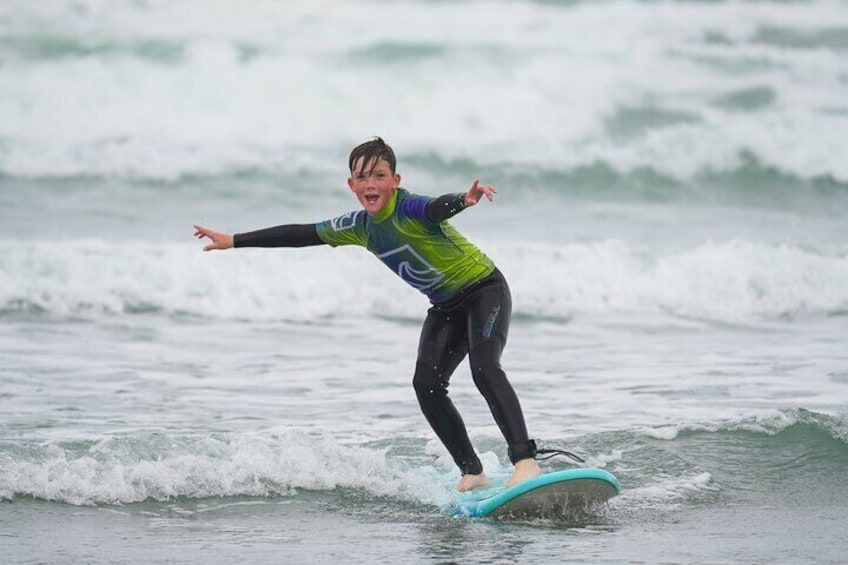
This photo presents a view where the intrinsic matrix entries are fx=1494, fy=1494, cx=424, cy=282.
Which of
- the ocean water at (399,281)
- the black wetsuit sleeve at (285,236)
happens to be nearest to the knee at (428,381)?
the ocean water at (399,281)

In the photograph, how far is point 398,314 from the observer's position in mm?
14242

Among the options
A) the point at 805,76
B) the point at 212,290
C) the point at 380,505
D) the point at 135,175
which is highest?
the point at 805,76

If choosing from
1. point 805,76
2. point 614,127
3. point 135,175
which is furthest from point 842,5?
point 135,175

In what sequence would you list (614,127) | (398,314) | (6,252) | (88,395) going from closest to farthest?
(88,395) < (398,314) < (6,252) < (614,127)

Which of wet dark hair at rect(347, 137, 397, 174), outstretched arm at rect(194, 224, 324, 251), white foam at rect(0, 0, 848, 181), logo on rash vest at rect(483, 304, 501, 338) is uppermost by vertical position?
white foam at rect(0, 0, 848, 181)

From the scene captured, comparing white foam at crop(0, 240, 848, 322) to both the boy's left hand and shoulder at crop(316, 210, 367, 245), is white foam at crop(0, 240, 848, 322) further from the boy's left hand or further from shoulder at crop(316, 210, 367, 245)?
the boy's left hand

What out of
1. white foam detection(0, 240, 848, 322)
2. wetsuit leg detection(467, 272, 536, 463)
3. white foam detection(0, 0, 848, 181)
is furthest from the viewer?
white foam detection(0, 0, 848, 181)

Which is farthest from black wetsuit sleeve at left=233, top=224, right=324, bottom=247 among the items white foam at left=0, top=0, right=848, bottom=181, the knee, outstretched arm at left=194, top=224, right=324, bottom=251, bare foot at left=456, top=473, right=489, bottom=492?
white foam at left=0, top=0, right=848, bottom=181

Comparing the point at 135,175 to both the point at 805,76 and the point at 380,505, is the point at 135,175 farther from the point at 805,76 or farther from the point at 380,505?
the point at 380,505

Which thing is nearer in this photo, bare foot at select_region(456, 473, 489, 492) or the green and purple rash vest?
the green and purple rash vest

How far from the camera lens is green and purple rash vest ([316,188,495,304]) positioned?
6.70 m

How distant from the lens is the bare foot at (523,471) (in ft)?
21.3

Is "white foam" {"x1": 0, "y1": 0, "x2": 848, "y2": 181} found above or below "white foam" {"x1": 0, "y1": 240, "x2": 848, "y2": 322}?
above

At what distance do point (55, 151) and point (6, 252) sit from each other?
7.01m
